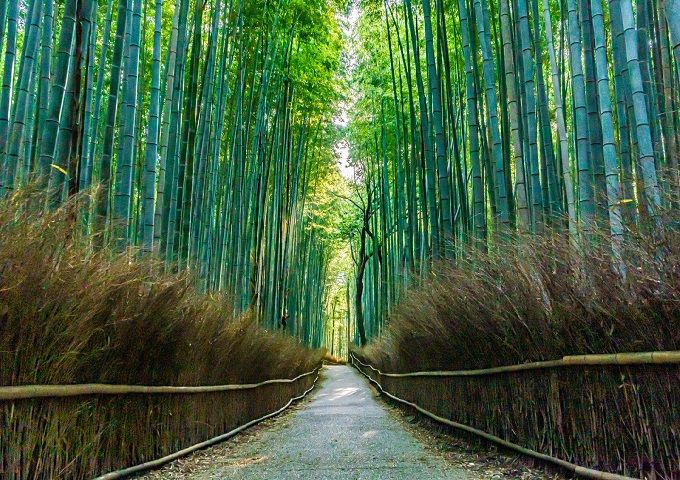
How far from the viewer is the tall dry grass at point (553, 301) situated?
6.12 ft

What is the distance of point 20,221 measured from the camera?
1.82 meters

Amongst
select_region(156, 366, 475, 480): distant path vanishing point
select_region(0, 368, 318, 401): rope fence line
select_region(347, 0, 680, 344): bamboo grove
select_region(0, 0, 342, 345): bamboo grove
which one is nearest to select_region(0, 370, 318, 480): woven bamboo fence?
select_region(0, 368, 318, 401): rope fence line

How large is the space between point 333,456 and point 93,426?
5.23 feet

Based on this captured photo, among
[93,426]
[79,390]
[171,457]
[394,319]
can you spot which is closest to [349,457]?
[171,457]

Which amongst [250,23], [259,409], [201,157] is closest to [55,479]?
[201,157]

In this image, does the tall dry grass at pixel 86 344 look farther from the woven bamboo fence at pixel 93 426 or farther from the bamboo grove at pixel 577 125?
the bamboo grove at pixel 577 125

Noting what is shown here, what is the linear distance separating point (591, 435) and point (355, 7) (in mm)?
7722

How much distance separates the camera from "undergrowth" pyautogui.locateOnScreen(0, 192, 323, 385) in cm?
182

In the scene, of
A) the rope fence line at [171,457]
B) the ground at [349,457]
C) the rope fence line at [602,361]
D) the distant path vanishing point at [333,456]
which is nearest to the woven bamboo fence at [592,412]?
the rope fence line at [602,361]

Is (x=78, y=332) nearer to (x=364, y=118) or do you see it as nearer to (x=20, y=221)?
(x=20, y=221)

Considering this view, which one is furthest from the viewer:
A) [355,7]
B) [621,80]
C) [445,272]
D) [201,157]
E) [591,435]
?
[355,7]

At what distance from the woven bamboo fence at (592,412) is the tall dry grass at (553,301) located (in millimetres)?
65

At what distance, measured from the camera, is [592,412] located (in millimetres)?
2330

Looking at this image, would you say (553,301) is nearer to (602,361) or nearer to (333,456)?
(602,361)
